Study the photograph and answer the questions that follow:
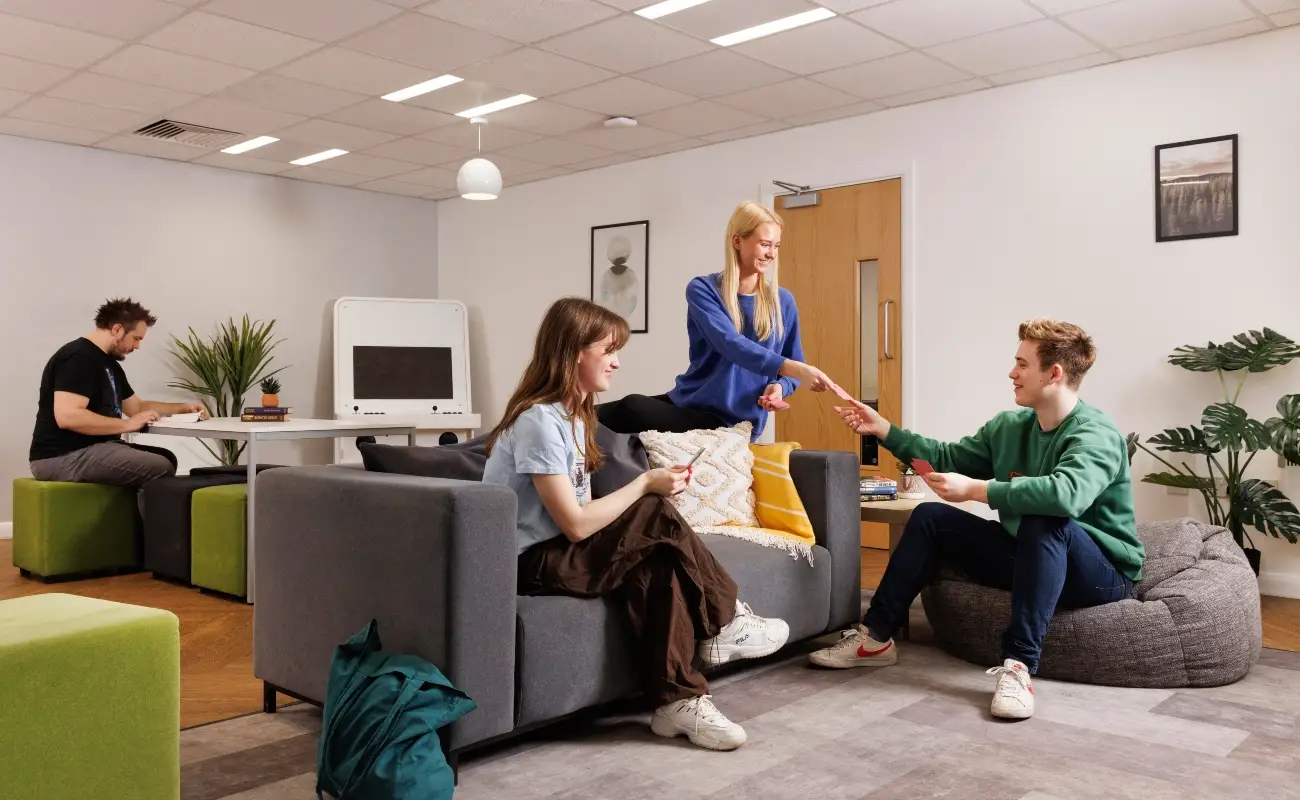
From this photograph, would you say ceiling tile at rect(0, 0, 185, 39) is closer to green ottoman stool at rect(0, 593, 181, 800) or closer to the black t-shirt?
the black t-shirt

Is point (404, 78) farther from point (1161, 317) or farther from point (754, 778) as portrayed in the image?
point (754, 778)

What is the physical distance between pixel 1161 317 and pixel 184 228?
247 inches

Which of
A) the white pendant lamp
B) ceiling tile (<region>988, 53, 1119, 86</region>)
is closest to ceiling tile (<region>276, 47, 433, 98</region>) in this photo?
the white pendant lamp

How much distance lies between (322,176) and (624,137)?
2630mm

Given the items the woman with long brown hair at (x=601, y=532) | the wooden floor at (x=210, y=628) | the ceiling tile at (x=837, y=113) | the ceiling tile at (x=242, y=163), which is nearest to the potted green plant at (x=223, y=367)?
the ceiling tile at (x=242, y=163)

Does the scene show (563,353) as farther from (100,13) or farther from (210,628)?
(100,13)

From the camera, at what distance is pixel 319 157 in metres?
7.38

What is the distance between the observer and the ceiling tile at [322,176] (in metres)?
7.80

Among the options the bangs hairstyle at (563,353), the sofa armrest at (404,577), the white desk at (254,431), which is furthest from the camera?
the white desk at (254,431)

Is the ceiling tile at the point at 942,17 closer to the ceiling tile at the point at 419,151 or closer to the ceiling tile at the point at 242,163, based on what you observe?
the ceiling tile at the point at 419,151

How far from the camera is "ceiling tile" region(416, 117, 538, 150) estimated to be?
256 inches

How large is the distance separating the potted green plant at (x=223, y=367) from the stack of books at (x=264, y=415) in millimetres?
2057

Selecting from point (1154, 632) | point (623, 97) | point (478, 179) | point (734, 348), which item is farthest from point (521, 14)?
point (1154, 632)

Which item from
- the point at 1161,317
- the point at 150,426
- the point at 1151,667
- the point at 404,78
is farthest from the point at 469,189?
the point at 1151,667
